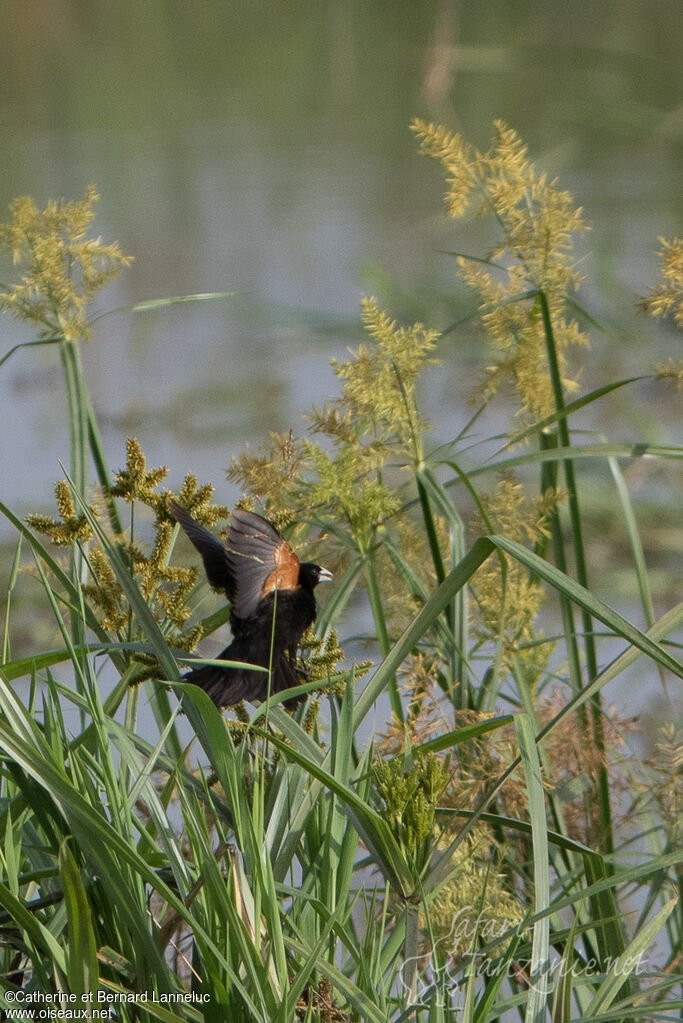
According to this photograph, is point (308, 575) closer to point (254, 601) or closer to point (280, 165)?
point (254, 601)

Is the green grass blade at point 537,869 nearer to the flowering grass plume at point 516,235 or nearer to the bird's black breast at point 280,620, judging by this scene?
the bird's black breast at point 280,620

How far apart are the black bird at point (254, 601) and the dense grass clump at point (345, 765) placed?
1cm

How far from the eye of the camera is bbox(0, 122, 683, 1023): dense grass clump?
0.39 metres

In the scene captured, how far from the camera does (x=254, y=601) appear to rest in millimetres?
445

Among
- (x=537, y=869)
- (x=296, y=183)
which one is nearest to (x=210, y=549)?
(x=537, y=869)

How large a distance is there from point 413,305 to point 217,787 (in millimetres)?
1668

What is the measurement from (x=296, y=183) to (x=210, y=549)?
207 cm

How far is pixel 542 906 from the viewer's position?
0.40m

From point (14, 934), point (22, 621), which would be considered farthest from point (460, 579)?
point (22, 621)

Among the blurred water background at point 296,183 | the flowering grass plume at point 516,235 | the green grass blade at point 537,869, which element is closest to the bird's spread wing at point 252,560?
the green grass blade at point 537,869

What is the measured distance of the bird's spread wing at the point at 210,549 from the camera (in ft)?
1.41

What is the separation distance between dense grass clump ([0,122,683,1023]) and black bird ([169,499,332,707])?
0.01 meters

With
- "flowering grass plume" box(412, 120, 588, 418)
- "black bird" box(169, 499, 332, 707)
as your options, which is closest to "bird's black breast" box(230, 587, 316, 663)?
"black bird" box(169, 499, 332, 707)

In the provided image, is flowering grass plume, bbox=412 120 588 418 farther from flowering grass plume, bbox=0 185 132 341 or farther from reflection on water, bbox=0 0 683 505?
reflection on water, bbox=0 0 683 505
